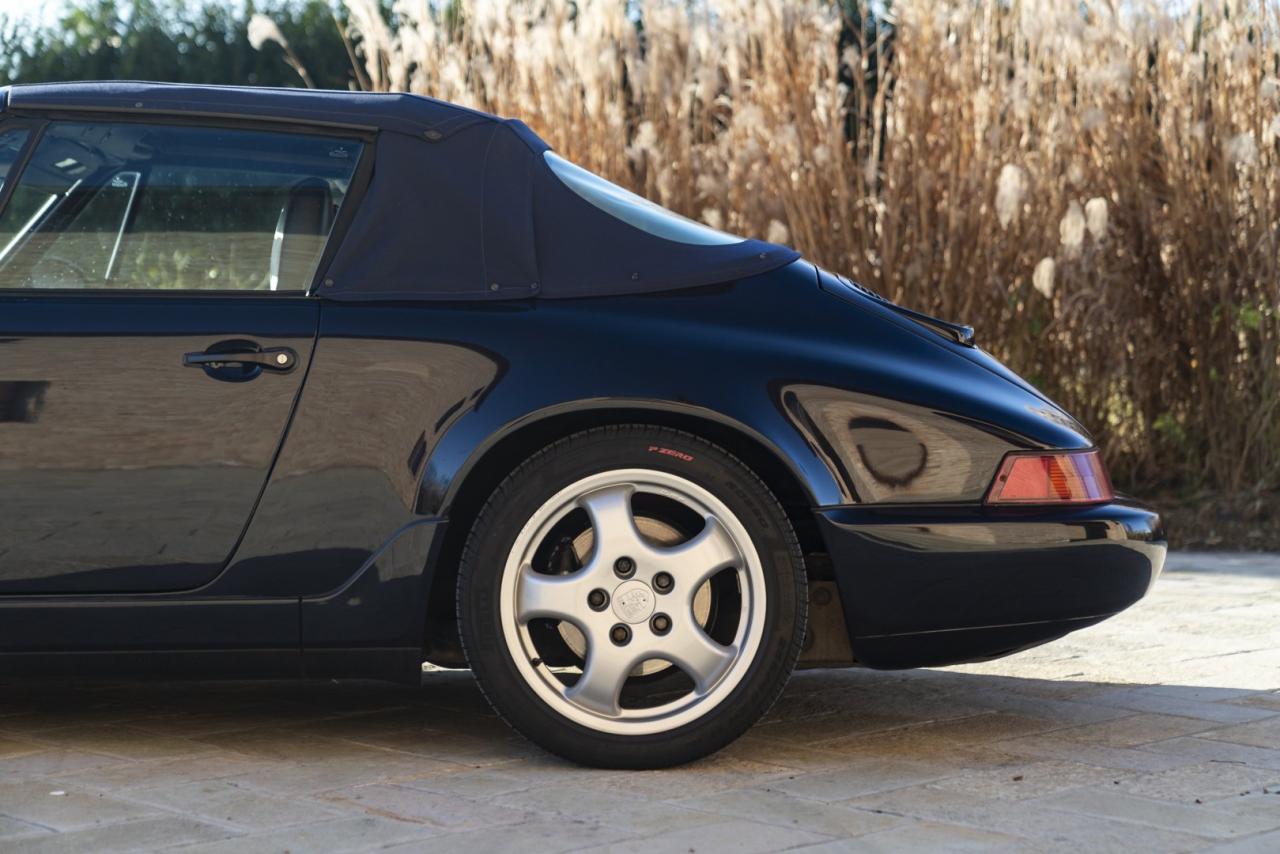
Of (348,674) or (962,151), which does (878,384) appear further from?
(962,151)

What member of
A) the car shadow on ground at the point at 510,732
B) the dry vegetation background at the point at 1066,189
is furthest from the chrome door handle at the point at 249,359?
the dry vegetation background at the point at 1066,189

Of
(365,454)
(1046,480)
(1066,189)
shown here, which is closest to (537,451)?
(365,454)

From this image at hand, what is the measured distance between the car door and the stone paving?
47 cm

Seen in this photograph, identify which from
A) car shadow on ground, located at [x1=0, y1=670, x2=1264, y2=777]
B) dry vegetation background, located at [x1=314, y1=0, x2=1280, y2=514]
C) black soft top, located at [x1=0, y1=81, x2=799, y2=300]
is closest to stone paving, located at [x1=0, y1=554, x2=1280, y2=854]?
car shadow on ground, located at [x1=0, y1=670, x2=1264, y2=777]

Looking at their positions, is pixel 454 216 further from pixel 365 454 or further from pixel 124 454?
pixel 124 454

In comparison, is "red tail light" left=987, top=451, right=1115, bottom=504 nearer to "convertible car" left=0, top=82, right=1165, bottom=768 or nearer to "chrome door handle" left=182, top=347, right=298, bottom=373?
"convertible car" left=0, top=82, right=1165, bottom=768

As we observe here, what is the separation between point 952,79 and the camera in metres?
8.19

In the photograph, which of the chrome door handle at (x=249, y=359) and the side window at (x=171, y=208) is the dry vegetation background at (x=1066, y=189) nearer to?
the side window at (x=171, y=208)

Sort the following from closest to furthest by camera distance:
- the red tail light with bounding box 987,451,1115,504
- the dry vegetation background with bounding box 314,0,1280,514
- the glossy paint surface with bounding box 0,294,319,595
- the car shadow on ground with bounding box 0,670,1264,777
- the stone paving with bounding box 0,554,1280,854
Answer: the stone paving with bounding box 0,554,1280,854
the glossy paint surface with bounding box 0,294,319,595
the red tail light with bounding box 987,451,1115,504
the car shadow on ground with bounding box 0,670,1264,777
the dry vegetation background with bounding box 314,0,1280,514

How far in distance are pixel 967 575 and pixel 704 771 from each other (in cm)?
67

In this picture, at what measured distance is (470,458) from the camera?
3410mm

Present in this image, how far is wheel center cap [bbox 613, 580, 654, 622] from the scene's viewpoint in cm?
346

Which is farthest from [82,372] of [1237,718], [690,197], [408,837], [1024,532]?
[690,197]

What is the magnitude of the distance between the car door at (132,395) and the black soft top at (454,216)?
0.18 metres
